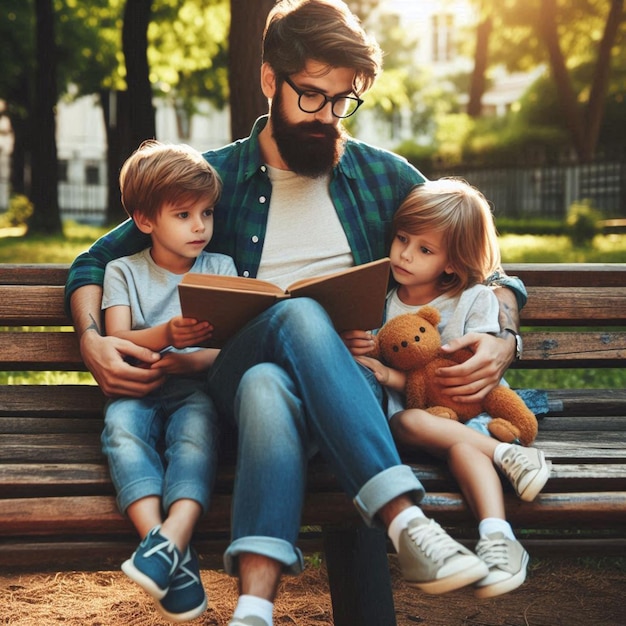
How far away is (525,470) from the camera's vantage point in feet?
8.54

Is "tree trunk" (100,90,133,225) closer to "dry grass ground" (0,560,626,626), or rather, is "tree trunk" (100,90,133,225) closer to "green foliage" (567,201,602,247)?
"green foliage" (567,201,602,247)

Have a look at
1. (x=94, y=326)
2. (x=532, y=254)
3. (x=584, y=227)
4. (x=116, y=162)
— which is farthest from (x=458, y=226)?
(x=116, y=162)

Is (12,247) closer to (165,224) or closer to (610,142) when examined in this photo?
(165,224)

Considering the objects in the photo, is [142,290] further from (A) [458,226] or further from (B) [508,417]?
(B) [508,417]

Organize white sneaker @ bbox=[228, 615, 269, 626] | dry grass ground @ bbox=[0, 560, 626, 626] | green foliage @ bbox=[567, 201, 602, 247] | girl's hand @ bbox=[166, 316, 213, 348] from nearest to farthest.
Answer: white sneaker @ bbox=[228, 615, 269, 626]
girl's hand @ bbox=[166, 316, 213, 348]
dry grass ground @ bbox=[0, 560, 626, 626]
green foliage @ bbox=[567, 201, 602, 247]

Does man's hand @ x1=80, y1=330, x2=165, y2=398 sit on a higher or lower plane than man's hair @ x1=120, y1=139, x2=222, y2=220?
lower

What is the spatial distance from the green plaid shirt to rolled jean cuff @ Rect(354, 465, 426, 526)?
114cm

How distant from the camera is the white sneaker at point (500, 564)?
2.36 metres

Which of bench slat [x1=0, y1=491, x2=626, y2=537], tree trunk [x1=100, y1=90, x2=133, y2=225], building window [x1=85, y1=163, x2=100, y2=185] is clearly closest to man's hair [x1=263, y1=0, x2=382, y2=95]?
bench slat [x1=0, y1=491, x2=626, y2=537]

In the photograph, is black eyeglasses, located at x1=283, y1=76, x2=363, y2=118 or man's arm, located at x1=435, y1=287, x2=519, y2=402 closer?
man's arm, located at x1=435, y1=287, x2=519, y2=402

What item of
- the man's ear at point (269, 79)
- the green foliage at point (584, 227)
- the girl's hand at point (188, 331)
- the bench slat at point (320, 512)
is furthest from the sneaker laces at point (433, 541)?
the green foliage at point (584, 227)

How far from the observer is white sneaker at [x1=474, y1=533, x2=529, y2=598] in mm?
2355

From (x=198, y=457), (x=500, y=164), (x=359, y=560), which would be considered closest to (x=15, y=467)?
(x=198, y=457)

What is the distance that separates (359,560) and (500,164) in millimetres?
18476
